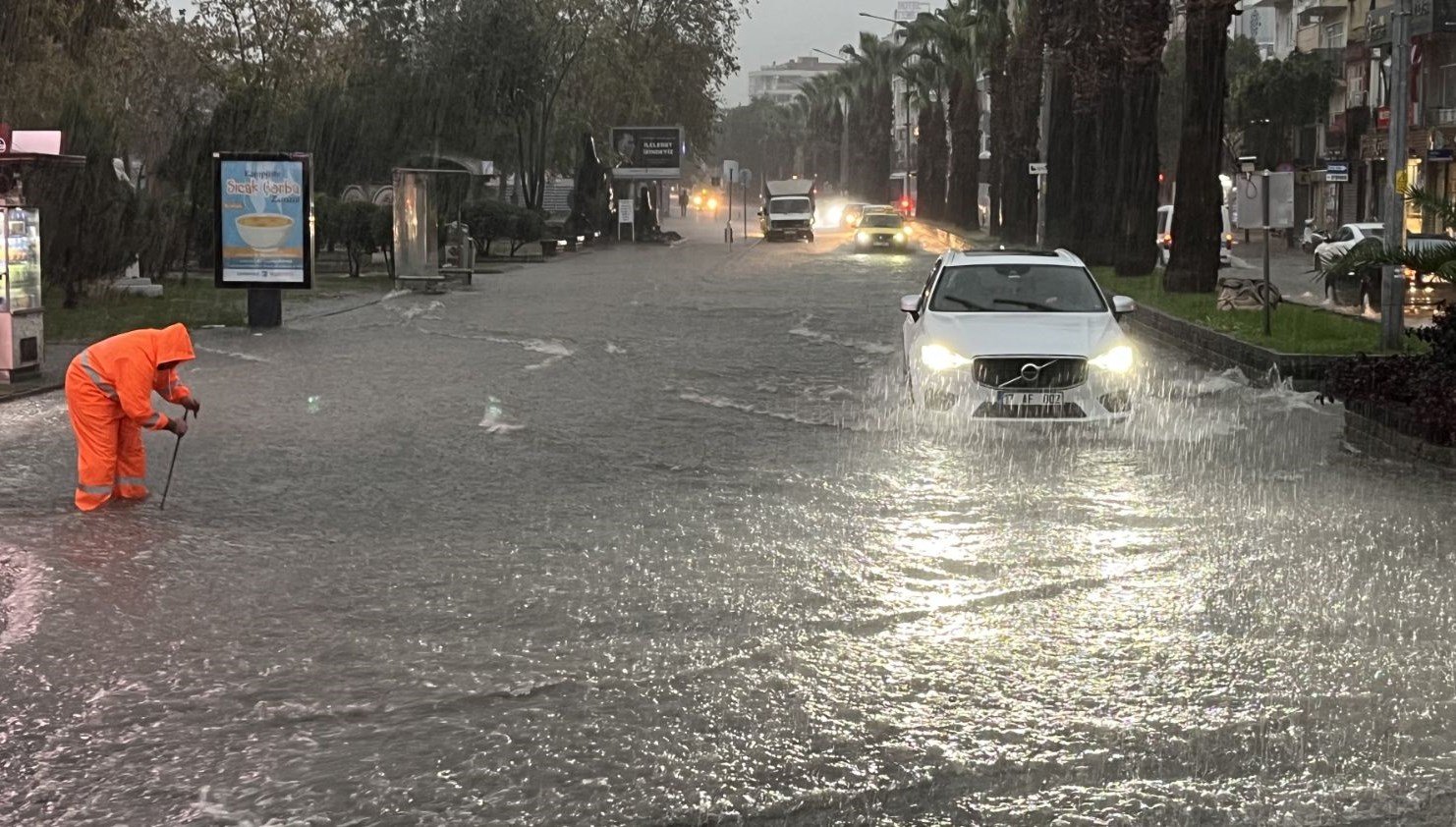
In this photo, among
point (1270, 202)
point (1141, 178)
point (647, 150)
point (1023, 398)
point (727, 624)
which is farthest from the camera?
point (647, 150)

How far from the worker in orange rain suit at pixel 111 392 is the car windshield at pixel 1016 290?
672cm

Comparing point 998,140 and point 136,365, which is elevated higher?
point 998,140

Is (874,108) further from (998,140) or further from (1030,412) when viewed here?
(1030,412)

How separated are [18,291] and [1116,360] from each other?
10389mm

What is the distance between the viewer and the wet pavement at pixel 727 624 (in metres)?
5.60

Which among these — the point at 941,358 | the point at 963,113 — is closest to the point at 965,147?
the point at 963,113

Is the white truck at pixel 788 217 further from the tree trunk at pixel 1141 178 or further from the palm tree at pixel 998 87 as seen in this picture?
the tree trunk at pixel 1141 178

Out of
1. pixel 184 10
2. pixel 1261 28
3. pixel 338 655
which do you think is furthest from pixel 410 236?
pixel 1261 28

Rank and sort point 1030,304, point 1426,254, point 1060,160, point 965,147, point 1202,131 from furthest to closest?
point 965,147
point 1060,160
point 1202,131
point 1030,304
point 1426,254

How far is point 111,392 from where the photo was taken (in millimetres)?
10727

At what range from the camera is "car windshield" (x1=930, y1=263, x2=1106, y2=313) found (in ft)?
50.5

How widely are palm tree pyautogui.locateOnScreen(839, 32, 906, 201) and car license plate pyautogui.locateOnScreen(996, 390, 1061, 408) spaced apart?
109 metres

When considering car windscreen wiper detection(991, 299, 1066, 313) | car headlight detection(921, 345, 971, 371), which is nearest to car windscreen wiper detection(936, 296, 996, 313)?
car windscreen wiper detection(991, 299, 1066, 313)

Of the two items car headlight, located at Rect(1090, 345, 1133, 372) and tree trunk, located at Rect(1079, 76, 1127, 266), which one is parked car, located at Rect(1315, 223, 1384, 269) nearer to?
tree trunk, located at Rect(1079, 76, 1127, 266)
